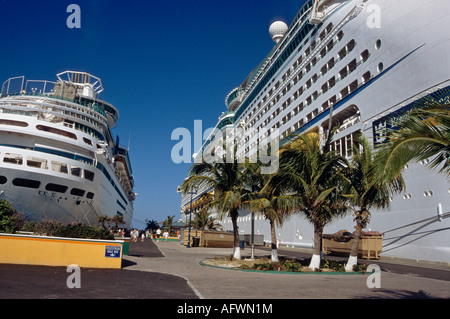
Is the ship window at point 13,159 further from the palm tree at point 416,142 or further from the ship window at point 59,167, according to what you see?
the palm tree at point 416,142

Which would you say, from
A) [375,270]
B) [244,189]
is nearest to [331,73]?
[244,189]

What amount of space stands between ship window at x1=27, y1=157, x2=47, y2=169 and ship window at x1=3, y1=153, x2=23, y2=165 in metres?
0.62

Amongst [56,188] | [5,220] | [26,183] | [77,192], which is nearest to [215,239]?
[77,192]

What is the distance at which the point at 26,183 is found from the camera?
27.1m

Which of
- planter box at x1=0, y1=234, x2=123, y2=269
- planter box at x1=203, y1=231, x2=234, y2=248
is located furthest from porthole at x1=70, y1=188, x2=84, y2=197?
planter box at x1=0, y1=234, x2=123, y2=269

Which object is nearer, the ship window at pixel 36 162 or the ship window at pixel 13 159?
the ship window at pixel 13 159

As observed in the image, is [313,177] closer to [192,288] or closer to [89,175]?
[192,288]

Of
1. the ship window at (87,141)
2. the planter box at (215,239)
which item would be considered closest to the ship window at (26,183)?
the ship window at (87,141)

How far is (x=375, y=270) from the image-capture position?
13828mm

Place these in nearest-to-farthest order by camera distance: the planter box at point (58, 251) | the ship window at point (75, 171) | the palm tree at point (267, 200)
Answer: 1. the planter box at point (58, 251)
2. the palm tree at point (267, 200)
3. the ship window at point (75, 171)

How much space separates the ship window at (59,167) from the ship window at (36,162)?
848mm

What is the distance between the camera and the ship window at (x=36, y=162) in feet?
90.4

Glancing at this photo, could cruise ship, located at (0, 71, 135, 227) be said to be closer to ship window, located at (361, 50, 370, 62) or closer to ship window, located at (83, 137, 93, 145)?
ship window, located at (83, 137, 93, 145)

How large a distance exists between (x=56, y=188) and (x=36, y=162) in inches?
107
